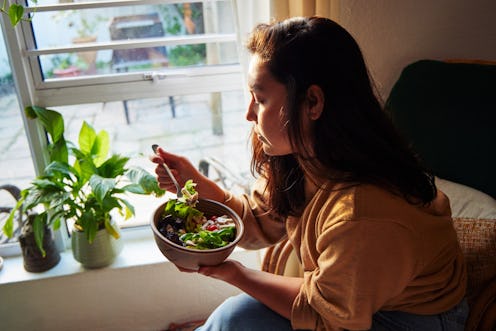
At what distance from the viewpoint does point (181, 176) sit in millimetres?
1214

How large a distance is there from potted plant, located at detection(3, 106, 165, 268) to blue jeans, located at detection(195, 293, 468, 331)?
0.51m

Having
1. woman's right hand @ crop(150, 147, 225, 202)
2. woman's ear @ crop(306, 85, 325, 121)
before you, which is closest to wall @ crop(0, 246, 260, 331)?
woman's right hand @ crop(150, 147, 225, 202)

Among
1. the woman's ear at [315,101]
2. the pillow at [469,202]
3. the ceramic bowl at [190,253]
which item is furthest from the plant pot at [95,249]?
the pillow at [469,202]

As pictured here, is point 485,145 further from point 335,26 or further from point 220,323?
point 220,323

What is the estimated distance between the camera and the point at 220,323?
3.43ft

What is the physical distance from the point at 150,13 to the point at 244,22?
0.36 m

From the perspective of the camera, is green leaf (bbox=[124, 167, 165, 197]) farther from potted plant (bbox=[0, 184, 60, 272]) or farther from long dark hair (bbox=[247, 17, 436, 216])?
long dark hair (bbox=[247, 17, 436, 216])

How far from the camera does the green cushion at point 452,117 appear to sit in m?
1.20

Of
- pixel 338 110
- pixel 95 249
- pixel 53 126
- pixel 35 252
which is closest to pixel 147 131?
pixel 53 126

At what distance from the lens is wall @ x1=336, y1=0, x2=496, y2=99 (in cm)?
143

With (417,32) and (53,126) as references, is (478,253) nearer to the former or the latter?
(417,32)

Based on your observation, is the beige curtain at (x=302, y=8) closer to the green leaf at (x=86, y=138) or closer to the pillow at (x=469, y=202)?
the pillow at (x=469, y=202)

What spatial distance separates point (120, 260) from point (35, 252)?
11.5 inches

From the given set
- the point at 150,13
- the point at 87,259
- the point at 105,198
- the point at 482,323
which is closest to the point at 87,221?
the point at 105,198
